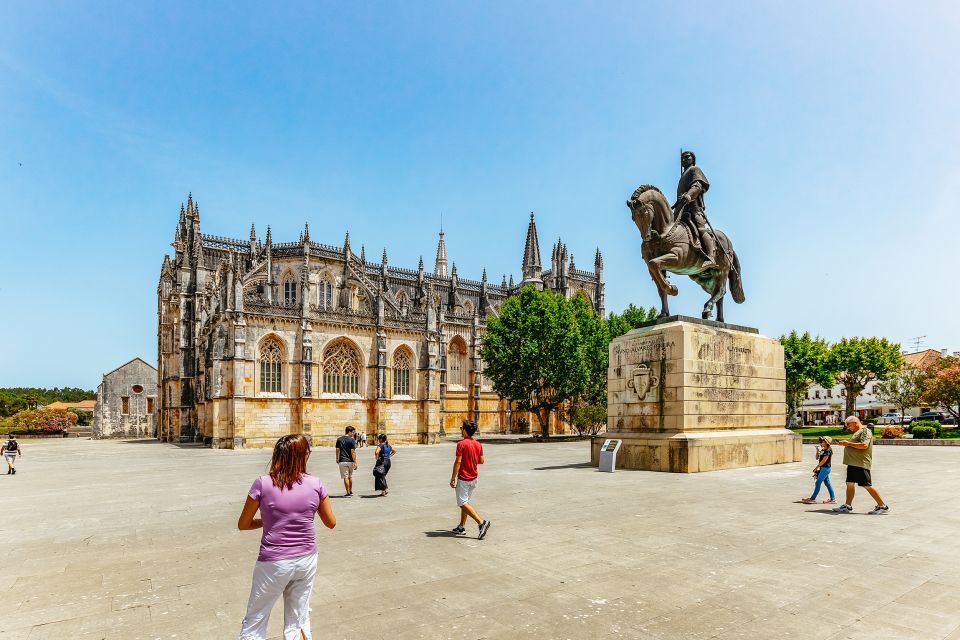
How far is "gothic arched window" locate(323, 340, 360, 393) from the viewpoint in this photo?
39000 millimetres

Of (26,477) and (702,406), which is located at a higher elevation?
(702,406)

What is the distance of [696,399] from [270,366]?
28.9m

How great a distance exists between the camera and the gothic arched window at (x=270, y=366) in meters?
36.8

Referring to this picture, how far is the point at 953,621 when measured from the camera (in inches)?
191

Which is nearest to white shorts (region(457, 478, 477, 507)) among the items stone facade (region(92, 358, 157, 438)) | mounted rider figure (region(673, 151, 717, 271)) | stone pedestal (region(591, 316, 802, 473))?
stone pedestal (region(591, 316, 802, 473))

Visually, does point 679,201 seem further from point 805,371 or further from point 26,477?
point 805,371

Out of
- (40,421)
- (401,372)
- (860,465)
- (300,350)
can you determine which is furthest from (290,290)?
(860,465)

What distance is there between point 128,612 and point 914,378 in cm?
6473

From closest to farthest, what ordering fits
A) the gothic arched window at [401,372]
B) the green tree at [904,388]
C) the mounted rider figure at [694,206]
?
the mounted rider figure at [694,206], the gothic arched window at [401,372], the green tree at [904,388]

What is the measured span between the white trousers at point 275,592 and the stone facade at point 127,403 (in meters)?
69.2

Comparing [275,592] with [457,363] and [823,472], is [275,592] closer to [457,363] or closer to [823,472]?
[823,472]

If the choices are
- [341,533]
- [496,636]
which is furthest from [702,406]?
[496,636]

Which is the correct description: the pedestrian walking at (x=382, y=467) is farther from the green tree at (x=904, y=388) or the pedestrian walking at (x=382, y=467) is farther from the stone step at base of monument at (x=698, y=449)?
the green tree at (x=904, y=388)

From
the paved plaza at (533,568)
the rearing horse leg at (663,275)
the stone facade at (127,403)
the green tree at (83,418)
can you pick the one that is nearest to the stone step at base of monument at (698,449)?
the paved plaza at (533,568)
